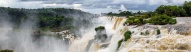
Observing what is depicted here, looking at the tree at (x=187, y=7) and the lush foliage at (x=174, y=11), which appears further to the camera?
the tree at (x=187, y=7)

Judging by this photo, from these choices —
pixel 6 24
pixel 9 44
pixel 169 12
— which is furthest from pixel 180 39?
pixel 6 24

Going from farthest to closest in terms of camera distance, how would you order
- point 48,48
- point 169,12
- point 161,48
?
point 48,48
point 169,12
point 161,48

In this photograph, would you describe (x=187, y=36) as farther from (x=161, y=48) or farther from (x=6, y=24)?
(x=6, y=24)

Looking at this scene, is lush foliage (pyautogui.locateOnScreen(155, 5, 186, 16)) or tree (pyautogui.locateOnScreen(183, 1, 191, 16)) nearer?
lush foliage (pyautogui.locateOnScreen(155, 5, 186, 16))

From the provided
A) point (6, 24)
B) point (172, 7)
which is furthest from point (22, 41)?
point (172, 7)

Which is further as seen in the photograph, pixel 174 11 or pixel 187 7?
pixel 187 7

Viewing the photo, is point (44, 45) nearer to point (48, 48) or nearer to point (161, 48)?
point (48, 48)

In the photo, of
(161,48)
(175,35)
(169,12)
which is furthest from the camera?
(169,12)

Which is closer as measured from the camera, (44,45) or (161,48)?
(161,48)

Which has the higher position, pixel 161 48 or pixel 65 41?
pixel 161 48
